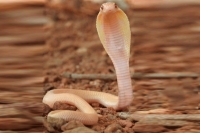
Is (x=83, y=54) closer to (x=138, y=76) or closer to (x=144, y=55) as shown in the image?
(x=144, y=55)

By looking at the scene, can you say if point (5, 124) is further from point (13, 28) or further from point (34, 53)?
point (13, 28)

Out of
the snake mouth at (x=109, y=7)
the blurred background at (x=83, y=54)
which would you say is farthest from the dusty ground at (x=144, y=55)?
the snake mouth at (x=109, y=7)

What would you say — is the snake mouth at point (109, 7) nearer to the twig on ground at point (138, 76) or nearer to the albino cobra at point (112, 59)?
the albino cobra at point (112, 59)

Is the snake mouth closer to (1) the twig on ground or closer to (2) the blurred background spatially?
(2) the blurred background

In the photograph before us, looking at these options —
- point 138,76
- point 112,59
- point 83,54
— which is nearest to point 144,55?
point 138,76

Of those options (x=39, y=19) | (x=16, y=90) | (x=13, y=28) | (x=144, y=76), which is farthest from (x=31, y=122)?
(x=144, y=76)

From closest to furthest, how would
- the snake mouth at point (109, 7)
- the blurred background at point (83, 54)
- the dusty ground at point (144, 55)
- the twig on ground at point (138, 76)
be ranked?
the blurred background at point (83, 54) → the snake mouth at point (109, 7) → the dusty ground at point (144, 55) → the twig on ground at point (138, 76)

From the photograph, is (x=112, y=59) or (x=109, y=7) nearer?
(x=109, y=7)

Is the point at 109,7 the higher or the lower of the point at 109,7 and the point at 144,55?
the lower
